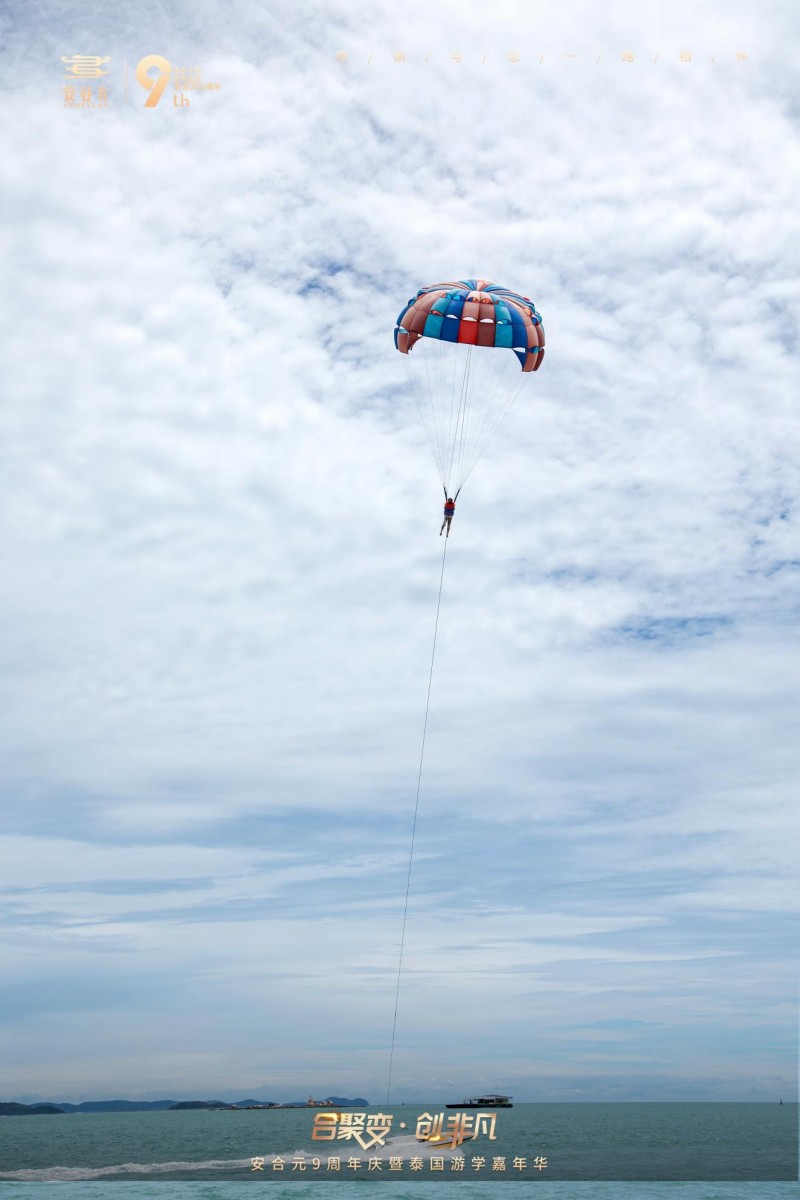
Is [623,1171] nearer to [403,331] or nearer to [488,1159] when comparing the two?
[488,1159]

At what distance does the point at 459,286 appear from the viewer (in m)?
36.7

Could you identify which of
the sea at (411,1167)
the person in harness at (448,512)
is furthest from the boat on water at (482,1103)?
the person in harness at (448,512)

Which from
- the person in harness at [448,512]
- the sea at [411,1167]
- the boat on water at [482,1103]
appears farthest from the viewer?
the boat on water at [482,1103]

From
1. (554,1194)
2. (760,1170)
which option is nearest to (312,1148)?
(760,1170)

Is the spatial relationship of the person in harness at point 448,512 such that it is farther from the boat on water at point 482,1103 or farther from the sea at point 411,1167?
the boat on water at point 482,1103

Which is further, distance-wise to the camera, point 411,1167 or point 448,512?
point 411,1167

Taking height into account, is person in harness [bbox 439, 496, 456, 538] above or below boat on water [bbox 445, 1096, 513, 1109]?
above

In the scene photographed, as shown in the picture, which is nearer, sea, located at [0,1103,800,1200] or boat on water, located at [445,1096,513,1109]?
sea, located at [0,1103,800,1200]

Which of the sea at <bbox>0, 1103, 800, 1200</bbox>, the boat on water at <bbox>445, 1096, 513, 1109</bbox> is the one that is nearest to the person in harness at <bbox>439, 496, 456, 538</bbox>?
the sea at <bbox>0, 1103, 800, 1200</bbox>

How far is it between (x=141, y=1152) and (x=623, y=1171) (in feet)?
177

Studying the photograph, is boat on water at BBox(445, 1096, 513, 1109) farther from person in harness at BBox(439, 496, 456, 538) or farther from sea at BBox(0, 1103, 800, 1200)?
person in harness at BBox(439, 496, 456, 538)

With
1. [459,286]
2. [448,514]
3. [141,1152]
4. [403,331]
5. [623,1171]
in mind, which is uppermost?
[459,286]

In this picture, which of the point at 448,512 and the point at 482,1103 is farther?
the point at 482,1103

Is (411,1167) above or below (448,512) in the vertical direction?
below
